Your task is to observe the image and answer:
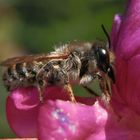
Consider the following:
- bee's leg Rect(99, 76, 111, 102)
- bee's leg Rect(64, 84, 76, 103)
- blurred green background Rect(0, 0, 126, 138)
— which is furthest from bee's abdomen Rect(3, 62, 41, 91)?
blurred green background Rect(0, 0, 126, 138)

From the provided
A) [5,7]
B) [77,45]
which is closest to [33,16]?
[5,7]

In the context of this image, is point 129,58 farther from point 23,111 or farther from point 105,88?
point 23,111

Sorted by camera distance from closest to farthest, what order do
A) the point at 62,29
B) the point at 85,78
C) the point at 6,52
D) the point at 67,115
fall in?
the point at 67,115
the point at 85,78
the point at 62,29
the point at 6,52

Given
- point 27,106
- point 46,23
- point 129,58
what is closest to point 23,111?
point 27,106

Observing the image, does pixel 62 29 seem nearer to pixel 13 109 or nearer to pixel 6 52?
pixel 6 52

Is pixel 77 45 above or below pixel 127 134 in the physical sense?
above

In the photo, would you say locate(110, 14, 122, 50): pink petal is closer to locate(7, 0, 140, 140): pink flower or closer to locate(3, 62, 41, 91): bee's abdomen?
locate(7, 0, 140, 140): pink flower
